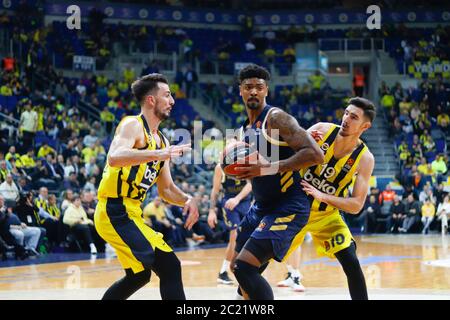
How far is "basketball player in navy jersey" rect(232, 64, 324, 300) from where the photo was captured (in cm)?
548

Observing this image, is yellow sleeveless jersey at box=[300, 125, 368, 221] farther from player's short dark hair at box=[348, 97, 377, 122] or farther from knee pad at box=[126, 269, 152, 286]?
knee pad at box=[126, 269, 152, 286]

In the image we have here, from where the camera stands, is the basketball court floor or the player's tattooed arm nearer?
the player's tattooed arm

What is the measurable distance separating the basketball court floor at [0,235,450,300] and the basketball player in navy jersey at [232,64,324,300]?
2349 mm

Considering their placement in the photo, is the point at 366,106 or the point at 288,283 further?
the point at 288,283

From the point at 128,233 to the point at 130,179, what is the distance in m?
0.43

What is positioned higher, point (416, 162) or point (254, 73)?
point (254, 73)

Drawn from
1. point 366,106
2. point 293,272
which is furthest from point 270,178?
point 293,272

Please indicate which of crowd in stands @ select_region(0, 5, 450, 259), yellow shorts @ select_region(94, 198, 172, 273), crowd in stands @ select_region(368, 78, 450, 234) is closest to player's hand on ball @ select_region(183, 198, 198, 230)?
yellow shorts @ select_region(94, 198, 172, 273)

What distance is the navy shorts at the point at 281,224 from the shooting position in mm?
5723

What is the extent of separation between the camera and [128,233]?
19.1ft

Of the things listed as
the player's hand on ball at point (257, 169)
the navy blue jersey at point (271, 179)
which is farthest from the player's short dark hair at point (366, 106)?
the player's hand on ball at point (257, 169)

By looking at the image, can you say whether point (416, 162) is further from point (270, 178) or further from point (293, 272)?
point (270, 178)

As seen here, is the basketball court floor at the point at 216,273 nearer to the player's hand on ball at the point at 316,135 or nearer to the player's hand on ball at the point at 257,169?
the player's hand on ball at the point at 316,135

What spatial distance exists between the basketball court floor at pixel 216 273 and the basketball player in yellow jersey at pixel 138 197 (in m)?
2.21
